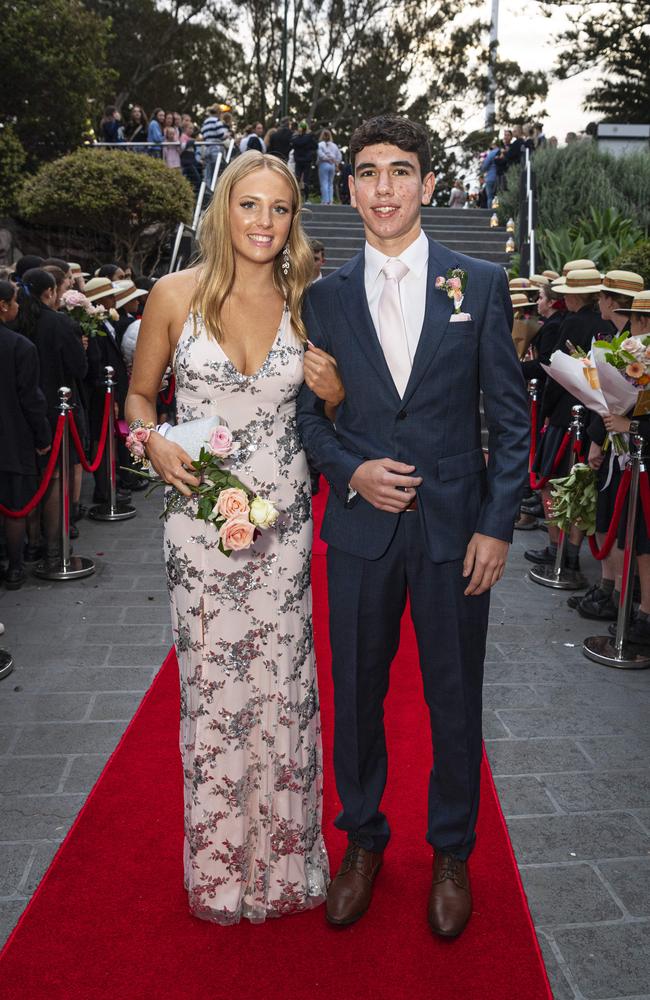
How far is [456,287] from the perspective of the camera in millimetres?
2584

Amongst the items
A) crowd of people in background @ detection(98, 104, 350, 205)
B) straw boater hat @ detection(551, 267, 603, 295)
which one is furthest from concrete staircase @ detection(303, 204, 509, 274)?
straw boater hat @ detection(551, 267, 603, 295)

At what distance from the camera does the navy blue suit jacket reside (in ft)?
8.54

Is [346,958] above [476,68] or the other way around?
the other way around

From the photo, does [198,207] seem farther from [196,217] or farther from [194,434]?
[194,434]

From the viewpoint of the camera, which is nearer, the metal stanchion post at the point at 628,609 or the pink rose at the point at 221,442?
the pink rose at the point at 221,442

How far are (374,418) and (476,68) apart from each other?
37.3 metres

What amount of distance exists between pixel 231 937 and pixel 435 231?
15817mm

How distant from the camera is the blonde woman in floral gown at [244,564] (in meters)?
2.77

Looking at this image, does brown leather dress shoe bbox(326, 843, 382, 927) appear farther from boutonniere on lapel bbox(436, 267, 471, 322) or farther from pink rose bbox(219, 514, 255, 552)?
boutonniere on lapel bbox(436, 267, 471, 322)

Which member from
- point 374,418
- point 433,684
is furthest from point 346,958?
point 374,418

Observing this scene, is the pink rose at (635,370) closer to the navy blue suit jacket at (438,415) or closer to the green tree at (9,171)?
the navy blue suit jacket at (438,415)

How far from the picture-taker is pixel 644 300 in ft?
17.2

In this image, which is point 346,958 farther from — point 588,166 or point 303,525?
point 588,166

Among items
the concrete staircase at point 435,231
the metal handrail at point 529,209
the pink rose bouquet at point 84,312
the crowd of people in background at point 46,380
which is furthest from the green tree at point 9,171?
the pink rose bouquet at point 84,312
